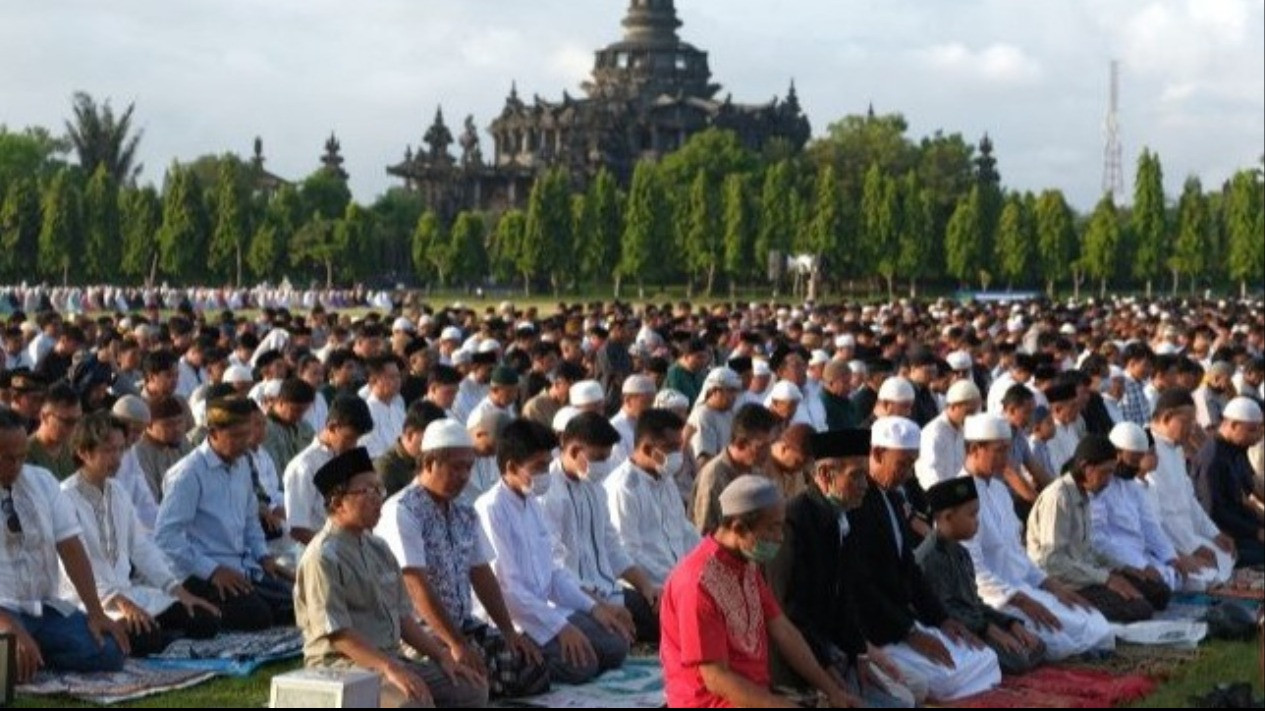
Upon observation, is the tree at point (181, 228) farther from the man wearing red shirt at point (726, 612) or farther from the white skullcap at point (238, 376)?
the man wearing red shirt at point (726, 612)

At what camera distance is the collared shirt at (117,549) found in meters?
9.93

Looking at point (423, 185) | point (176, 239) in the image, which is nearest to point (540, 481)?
point (176, 239)

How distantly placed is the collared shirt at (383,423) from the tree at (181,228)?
205 ft

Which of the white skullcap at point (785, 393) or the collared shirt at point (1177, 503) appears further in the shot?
the white skullcap at point (785, 393)

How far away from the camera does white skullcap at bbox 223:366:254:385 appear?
15.1m

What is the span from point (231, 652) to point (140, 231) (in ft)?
222

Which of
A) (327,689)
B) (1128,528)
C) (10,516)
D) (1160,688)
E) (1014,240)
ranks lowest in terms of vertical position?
(1160,688)

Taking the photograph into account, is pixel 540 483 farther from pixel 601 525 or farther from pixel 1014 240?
pixel 1014 240

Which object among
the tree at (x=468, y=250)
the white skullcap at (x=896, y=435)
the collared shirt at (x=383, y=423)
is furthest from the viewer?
the tree at (x=468, y=250)

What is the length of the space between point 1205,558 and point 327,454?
5828 mm

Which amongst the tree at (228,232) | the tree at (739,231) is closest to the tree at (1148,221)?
the tree at (739,231)

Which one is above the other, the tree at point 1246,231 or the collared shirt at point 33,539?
the tree at point 1246,231

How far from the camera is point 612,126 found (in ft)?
347

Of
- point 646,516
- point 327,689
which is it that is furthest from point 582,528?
point 327,689
